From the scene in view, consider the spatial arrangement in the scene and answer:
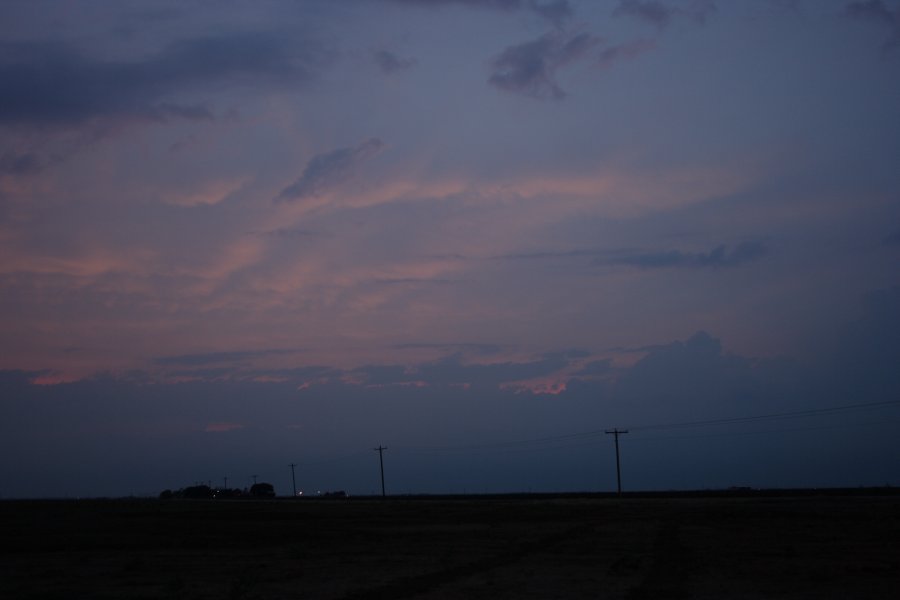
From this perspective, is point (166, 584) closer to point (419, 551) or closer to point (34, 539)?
point (419, 551)

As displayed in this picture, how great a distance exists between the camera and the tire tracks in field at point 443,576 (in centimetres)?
2505

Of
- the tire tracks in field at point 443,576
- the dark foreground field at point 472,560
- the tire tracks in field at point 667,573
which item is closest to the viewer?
the tire tracks in field at point 667,573

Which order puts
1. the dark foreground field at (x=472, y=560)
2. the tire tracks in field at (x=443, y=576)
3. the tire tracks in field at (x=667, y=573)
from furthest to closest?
1. the dark foreground field at (x=472, y=560)
2. the tire tracks in field at (x=443, y=576)
3. the tire tracks in field at (x=667, y=573)

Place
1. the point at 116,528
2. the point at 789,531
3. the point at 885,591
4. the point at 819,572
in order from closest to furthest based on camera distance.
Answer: the point at 885,591 < the point at 819,572 < the point at 789,531 < the point at 116,528

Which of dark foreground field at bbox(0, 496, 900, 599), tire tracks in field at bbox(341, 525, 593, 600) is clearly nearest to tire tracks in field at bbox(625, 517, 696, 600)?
dark foreground field at bbox(0, 496, 900, 599)

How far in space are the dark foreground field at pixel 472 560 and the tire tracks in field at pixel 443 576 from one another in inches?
2.2

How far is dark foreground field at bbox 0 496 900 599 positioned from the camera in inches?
1005

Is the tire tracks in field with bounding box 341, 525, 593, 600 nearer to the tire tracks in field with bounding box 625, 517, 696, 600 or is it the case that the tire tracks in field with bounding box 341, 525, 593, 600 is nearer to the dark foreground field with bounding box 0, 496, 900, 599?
the dark foreground field with bounding box 0, 496, 900, 599

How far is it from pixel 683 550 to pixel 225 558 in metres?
18.0

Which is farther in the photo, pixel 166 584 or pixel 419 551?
pixel 419 551

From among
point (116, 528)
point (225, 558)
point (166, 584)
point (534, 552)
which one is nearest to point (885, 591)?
point (534, 552)

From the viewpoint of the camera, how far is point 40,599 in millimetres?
24094

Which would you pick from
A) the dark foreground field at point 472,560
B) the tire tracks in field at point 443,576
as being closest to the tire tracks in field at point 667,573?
the dark foreground field at point 472,560

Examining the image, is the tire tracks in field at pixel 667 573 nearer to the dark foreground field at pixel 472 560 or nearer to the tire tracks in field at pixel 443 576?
the dark foreground field at pixel 472 560
